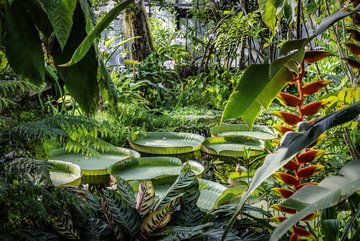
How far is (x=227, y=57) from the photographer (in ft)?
19.6

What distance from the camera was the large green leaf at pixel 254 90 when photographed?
657mm

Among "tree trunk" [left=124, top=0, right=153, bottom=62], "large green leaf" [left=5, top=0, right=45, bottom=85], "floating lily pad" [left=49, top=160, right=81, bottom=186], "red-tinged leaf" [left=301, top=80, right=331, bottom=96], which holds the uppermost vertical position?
"tree trunk" [left=124, top=0, right=153, bottom=62]

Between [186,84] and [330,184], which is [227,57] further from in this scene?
[330,184]

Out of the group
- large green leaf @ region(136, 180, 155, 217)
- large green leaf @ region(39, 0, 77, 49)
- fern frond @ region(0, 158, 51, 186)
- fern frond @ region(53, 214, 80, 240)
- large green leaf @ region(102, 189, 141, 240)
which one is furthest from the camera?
large green leaf @ region(136, 180, 155, 217)

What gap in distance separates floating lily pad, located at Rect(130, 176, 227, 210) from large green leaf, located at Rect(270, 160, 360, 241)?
1.72 metres

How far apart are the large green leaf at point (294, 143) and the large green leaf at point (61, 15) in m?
0.27

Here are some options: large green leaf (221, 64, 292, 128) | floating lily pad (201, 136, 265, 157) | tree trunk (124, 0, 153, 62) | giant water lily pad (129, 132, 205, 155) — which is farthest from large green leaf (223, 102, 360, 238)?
tree trunk (124, 0, 153, 62)

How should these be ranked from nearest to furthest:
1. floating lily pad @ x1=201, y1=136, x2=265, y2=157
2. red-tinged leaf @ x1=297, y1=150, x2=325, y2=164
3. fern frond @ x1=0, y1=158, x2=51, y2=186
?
1. red-tinged leaf @ x1=297, y1=150, x2=325, y2=164
2. fern frond @ x1=0, y1=158, x2=51, y2=186
3. floating lily pad @ x1=201, y1=136, x2=265, y2=157

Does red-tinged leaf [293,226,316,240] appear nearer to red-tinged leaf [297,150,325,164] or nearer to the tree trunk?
red-tinged leaf [297,150,325,164]

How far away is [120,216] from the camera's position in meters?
1.25

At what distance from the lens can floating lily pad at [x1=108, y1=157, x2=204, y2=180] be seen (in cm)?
262

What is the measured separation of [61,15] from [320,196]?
347 millimetres

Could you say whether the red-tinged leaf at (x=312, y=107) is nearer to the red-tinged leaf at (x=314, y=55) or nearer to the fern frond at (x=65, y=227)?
the red-tinged leaf at (x=314, y=55)

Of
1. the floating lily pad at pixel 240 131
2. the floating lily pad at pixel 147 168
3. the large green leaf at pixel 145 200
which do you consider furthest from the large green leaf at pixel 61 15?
the floating lily pad at pixel 240 131
